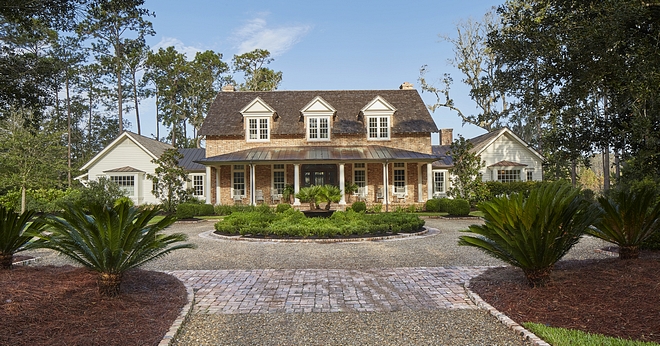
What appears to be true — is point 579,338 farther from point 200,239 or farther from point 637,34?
point 200,239

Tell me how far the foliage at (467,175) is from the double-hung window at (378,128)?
4470mm

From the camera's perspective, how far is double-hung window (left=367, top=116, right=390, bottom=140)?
82.5 ft

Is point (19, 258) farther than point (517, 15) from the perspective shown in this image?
Yes

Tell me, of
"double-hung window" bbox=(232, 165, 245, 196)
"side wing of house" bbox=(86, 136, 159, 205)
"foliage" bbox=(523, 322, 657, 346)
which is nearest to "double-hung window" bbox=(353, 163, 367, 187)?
"double-hung window" bbox=(232, 165, 245, 196)

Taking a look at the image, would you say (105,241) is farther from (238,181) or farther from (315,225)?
(238,181)

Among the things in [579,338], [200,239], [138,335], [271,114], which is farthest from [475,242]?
[271,114]

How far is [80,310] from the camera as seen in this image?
4590 millimetres

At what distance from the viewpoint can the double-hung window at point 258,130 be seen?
2502 centimetres

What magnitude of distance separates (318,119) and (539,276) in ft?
67.8

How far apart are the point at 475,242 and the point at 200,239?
932cm

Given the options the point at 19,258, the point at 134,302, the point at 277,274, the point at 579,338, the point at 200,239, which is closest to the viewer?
the point at 579,338

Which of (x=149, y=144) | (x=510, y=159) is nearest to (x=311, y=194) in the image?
(x=510, y=159)

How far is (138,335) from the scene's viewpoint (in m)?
4.01

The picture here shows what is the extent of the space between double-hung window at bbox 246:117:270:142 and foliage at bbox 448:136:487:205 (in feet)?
38.0
